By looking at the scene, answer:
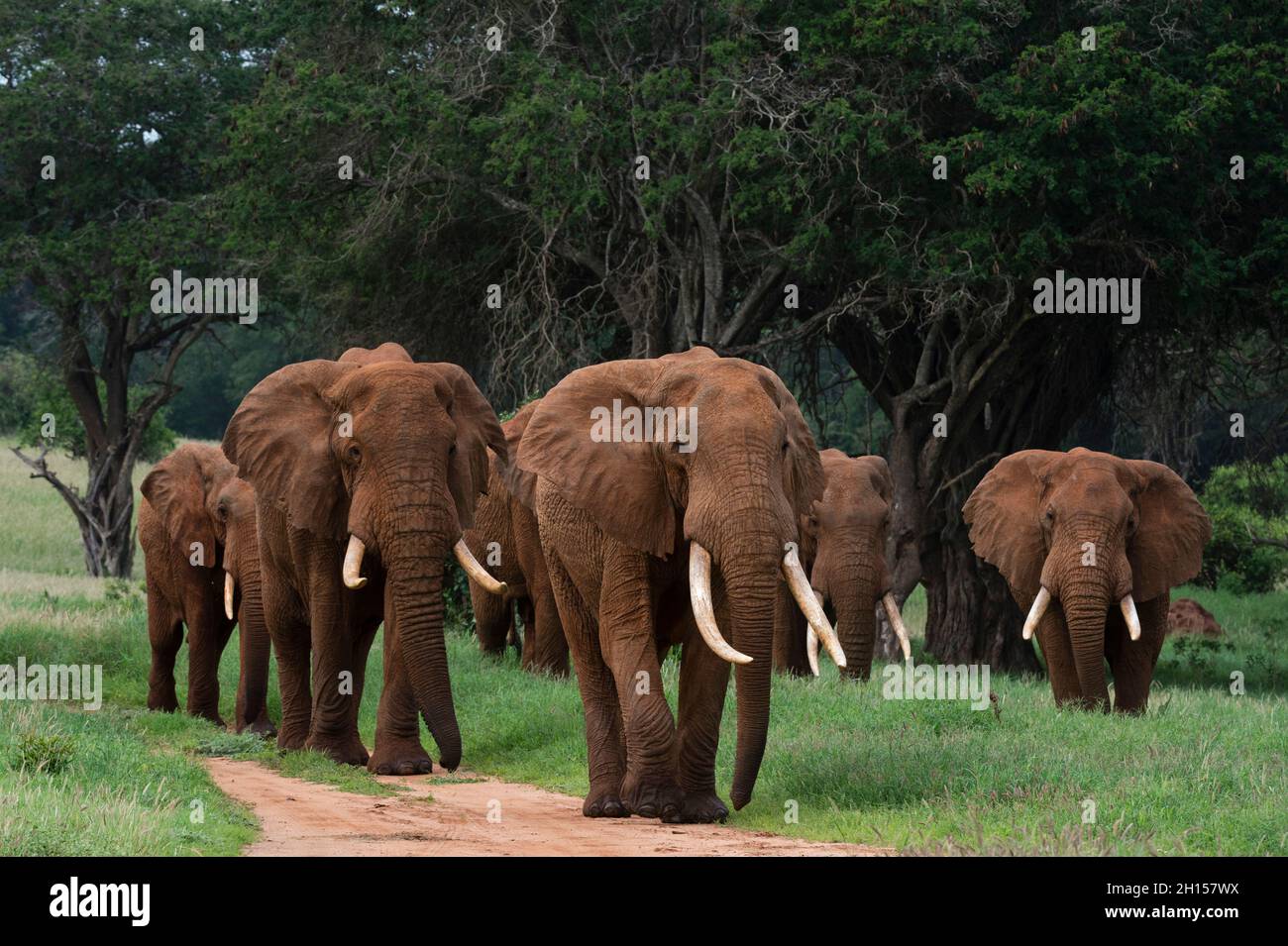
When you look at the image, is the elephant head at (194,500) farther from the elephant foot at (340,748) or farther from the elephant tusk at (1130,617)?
the elephant tusk at (1130,617)

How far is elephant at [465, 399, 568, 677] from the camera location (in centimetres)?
1662

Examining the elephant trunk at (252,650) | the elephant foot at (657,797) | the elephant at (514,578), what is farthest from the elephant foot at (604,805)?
the elephant at (514,578)

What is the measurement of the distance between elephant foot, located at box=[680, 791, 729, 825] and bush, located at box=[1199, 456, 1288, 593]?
1096 inches

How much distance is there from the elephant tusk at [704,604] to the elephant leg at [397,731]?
10.7 ft

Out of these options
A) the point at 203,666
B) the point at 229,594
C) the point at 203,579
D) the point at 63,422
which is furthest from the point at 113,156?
the point at 229,594

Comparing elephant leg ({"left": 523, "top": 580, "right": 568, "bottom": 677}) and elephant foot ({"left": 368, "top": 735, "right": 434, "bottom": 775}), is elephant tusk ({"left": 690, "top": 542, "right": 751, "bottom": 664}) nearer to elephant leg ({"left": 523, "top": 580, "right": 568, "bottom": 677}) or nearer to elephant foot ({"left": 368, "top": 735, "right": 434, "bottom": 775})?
elephant foot ({"left": 368, "top": 735, "right": 434, "bottom": 775})

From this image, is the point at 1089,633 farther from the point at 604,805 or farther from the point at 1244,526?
the point at 1244,526

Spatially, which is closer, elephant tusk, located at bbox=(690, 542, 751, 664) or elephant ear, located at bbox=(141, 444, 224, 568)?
elephant tusk, located at bbox=(690, 542, 751, 664)

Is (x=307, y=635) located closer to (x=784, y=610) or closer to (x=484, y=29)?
(x=784, y=610)

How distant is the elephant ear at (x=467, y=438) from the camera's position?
12.3 m

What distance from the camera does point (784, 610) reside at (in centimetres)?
1859

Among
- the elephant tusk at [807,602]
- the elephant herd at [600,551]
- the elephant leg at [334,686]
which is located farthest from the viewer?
the elephant leg at [334,686]

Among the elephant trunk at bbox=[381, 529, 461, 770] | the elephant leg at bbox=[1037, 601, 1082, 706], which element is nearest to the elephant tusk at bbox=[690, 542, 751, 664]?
the elephant trunk at bbox=[381, 529, 461, 770]

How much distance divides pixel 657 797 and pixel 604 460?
5.88 feet
